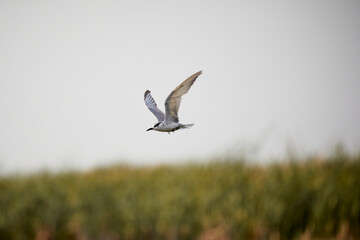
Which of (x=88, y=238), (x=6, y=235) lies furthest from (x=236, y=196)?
(x=6, y=235)

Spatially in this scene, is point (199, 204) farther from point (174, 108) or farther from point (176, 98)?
point (176, 98)

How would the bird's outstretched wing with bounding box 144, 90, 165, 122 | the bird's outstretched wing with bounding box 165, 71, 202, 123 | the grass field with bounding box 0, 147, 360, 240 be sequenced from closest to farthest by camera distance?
the grass field with bounding box 0, 147, 360, 240 < the bird's outstretched wing with bounding box 165, 71, 202, 123 < the bird's outstretched wing with bounding box 144, 90, 165, 122

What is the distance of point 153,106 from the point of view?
32.6ft

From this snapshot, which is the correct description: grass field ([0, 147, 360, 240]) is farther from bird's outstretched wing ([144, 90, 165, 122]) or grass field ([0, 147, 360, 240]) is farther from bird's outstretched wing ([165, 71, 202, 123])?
bird's outstretched wing ([144, 90, 165, 122])

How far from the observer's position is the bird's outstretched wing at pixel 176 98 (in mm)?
8250

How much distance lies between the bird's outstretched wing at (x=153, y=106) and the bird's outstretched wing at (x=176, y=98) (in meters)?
0.85

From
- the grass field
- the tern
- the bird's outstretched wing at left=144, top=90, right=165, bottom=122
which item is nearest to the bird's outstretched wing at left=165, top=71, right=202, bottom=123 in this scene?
the tern

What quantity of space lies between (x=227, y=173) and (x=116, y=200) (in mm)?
1920

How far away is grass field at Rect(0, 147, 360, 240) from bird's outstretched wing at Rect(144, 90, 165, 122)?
61.1 inches

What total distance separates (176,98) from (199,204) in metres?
2.21

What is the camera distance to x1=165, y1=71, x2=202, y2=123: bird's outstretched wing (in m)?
8.25

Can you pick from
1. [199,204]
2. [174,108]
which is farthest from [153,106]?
[199,204]

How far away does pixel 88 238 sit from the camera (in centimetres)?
732

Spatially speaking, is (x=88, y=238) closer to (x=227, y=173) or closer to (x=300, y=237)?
(x=227, y=173)
